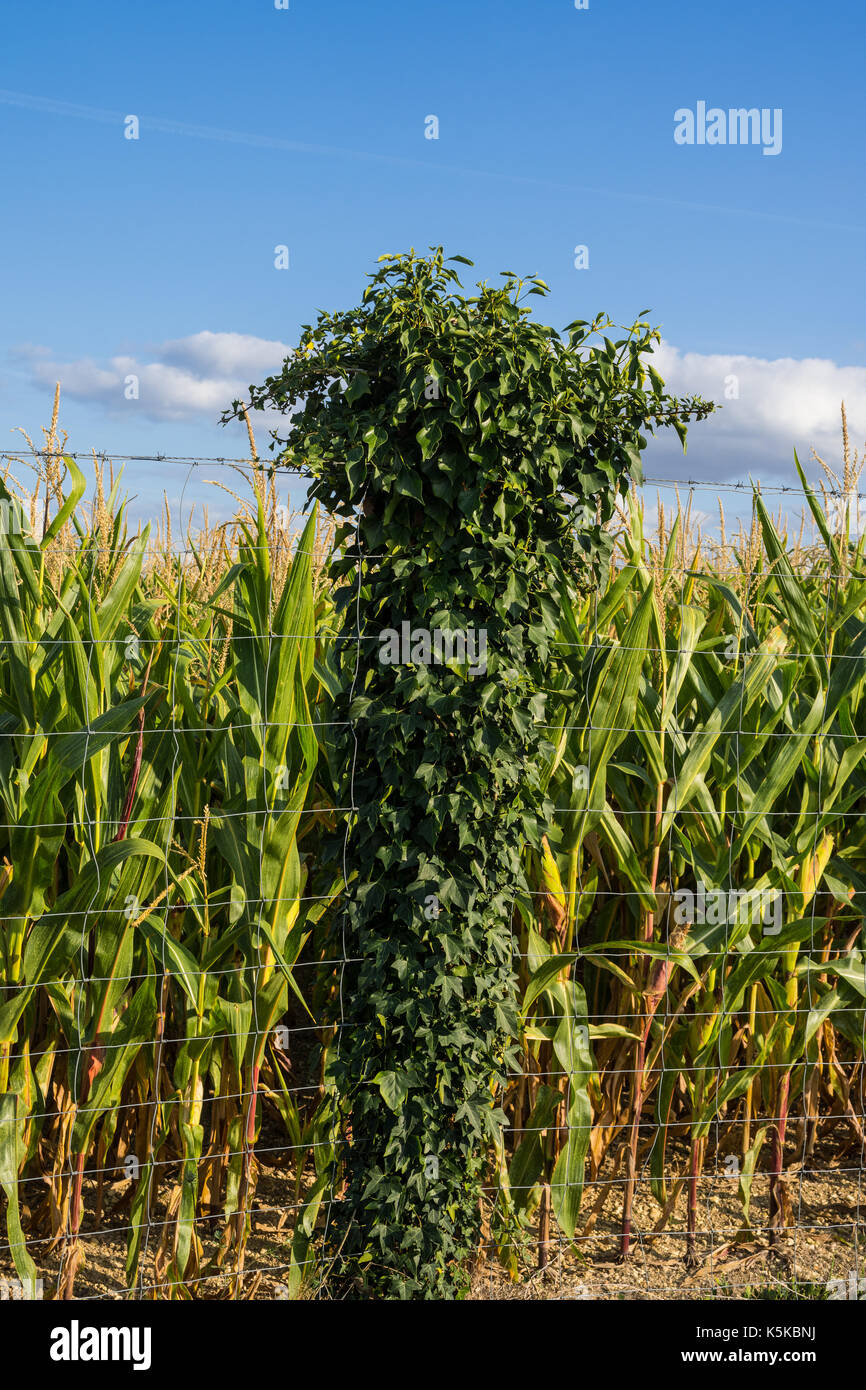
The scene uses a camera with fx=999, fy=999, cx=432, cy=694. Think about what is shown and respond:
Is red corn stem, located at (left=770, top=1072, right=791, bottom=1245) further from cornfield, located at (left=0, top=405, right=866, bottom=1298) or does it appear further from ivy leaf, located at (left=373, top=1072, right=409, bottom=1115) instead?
ivy leaf, located at (left=373, top=1072, right=409, bottom=1115)

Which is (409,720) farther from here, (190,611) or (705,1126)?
(705,1126)

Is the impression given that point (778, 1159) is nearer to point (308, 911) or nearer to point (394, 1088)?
point (394, 1088)

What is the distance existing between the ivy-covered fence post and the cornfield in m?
0.17

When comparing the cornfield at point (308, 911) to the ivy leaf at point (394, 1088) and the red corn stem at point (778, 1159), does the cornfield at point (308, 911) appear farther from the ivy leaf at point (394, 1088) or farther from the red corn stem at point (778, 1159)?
the ivy leaf at point (394, 1088)

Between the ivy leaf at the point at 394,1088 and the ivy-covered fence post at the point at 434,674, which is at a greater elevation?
the ivy-covered fence post at the point at 434,674

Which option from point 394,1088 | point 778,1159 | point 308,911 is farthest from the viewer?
point 778,1159

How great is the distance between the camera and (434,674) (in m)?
2.71

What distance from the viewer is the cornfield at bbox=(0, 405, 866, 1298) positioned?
281 centimetres

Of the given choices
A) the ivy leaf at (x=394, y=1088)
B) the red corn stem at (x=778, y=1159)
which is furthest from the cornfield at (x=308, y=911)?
the ivy leaf at (x=394, y=1088)

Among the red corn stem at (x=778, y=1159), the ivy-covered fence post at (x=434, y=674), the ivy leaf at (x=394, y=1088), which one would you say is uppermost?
the ivy-covered fence post at (x=434, y=674)

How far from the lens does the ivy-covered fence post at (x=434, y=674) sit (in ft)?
8.76

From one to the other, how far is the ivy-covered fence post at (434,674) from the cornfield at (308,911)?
0.55ft

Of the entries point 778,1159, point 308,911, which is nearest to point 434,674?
point 308,911

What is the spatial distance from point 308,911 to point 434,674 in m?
0.81
